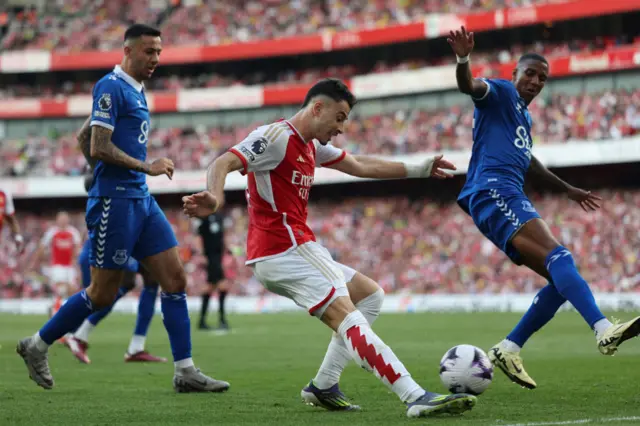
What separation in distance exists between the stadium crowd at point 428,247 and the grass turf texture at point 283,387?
519 inches

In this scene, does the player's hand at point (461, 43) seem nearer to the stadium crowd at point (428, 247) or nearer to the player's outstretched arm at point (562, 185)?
the player's outstretched arm at point (562, 185)

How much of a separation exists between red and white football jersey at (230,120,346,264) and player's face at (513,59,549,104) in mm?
2375

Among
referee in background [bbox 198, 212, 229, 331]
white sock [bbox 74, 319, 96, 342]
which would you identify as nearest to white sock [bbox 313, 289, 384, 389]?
white sock [bbox 74, 319, 96, 342]

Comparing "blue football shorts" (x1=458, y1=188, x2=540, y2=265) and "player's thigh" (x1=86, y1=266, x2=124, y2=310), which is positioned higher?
"blue football shorts" (x1=458, y1=188, x2=540, y2=265)

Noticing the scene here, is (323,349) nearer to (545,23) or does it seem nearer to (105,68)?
(545,23)

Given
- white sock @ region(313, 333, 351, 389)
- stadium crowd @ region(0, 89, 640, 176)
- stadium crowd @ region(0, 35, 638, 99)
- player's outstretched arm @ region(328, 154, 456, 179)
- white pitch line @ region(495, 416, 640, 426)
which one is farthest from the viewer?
stadium crowd @ region(0, 35, 638, 99)

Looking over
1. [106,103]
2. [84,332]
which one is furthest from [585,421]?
[84,332]

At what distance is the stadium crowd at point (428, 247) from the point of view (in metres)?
28.5

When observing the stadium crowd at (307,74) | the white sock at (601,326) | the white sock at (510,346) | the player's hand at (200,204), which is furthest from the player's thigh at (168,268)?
the stadium crowd at (307,74)

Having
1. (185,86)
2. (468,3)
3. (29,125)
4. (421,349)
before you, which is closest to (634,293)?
(421,349)

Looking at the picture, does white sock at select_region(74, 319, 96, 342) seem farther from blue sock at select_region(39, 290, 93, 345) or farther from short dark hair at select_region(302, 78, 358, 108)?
short dark hair at select_region(302, 78, 358, 108)

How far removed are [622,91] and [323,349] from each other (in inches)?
865

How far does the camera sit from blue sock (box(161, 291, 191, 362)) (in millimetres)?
8117

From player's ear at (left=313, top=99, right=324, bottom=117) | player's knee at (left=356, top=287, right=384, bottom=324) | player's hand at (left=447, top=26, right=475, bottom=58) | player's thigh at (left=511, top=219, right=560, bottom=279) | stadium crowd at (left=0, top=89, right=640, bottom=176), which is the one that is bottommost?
player's knee at (left=356, top=287, right=384, bottom=324)
